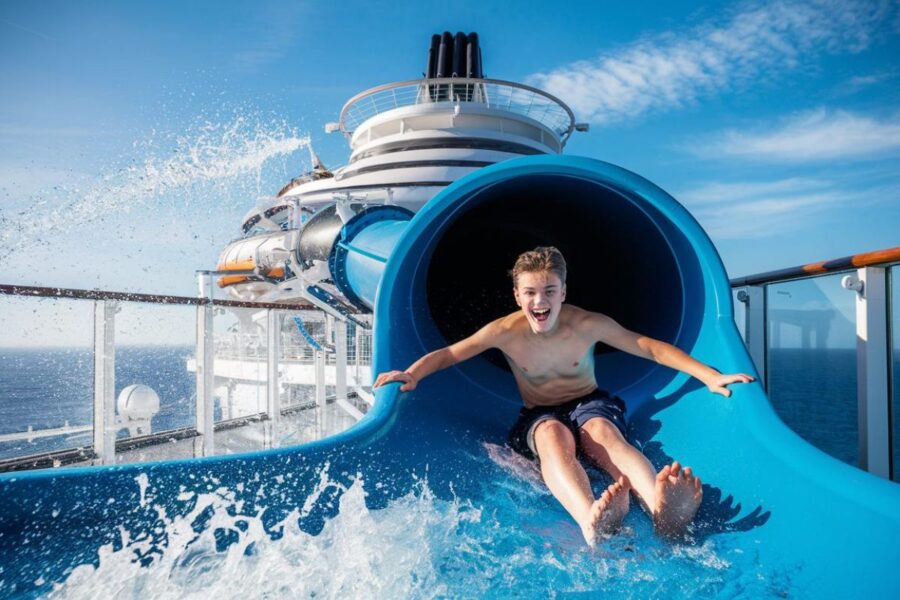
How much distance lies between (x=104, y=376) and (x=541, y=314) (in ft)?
7.78

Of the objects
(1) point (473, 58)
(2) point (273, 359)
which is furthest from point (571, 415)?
(1) point (473, 58)

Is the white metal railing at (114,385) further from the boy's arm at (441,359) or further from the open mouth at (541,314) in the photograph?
the open mouth at (541,314)

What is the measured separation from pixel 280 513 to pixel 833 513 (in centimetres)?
159

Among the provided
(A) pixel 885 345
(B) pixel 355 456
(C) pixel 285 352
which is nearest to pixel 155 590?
(B) pixel 355 456

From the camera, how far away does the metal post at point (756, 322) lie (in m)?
3.39

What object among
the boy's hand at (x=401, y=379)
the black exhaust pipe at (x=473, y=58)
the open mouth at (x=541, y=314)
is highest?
the black exhaust pipe at (x=473, y=58)

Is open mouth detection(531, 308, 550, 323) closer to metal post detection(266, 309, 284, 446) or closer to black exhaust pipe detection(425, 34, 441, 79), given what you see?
metal post detection(266, 309, 284, 446)

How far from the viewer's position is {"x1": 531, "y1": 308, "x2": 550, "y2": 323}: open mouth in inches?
88.9

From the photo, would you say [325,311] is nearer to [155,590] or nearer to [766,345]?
[766,345]

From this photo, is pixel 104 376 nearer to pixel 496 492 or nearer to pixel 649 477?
pixel 496 492

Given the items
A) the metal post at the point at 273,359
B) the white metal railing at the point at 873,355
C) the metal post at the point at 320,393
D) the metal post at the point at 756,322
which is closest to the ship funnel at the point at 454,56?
the metal post at the point at 320,393

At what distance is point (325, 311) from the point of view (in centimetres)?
556

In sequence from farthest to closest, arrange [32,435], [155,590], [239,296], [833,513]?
[239,296] < [32,435] < [833,513] < [155,590]

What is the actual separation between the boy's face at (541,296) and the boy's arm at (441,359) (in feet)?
0.73
